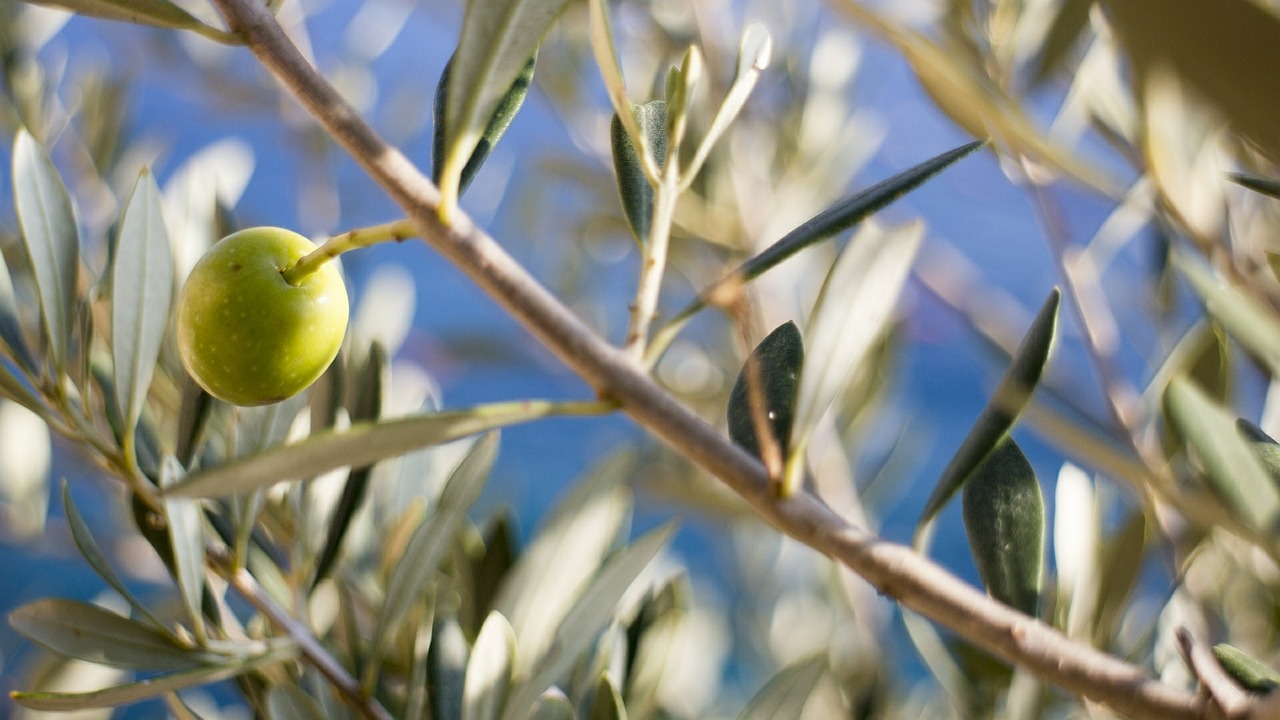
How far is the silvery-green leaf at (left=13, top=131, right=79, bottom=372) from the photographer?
41cm

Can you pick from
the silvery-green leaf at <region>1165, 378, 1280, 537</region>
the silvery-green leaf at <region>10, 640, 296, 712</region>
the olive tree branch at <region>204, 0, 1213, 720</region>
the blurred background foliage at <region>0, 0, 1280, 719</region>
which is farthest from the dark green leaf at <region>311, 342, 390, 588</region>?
the silvery-green leaf at <region>1165, 378, 1280, 537</region>

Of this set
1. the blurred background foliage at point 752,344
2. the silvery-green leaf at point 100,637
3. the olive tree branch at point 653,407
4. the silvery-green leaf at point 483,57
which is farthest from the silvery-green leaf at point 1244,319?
the silvery-green leaf at point 100,637

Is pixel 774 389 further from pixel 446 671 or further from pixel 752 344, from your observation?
pixel 752 344

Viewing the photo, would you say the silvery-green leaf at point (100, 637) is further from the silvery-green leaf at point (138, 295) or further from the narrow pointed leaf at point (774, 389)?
the narrow pointed leaf at point (774, 389)

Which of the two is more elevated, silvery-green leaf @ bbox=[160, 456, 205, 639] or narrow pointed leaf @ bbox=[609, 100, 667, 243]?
narrow pointed leaf @ bbox=[609, 100, 667, 243]

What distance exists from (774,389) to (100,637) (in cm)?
34

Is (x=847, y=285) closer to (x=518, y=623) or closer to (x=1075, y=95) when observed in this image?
(x=518, y=623)

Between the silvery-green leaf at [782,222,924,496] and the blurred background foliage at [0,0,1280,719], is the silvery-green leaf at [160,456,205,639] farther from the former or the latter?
the silvery-green leaf at [782,222,924,496]

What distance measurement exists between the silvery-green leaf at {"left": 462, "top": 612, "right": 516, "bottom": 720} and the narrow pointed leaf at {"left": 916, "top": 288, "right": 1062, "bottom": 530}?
0.67 feet

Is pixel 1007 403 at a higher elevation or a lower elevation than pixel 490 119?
lower

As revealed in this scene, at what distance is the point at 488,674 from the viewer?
17.1 inches

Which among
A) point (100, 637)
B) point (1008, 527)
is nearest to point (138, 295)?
point (100, 637)

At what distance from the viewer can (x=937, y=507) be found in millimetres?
351

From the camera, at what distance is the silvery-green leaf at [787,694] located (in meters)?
0.43
